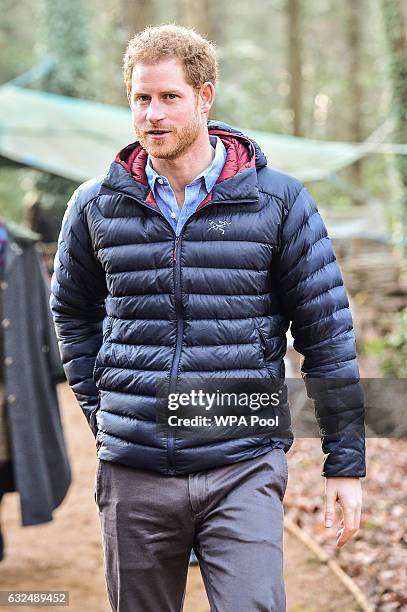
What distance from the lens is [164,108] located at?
2715 mm

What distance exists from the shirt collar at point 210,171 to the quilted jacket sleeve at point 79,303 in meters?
0.26

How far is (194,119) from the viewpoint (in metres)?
2.77

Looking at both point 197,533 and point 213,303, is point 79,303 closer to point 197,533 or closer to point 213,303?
point 213,303

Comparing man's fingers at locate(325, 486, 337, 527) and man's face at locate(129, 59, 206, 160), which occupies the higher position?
man's face at locate(129, 59, 206, 160)

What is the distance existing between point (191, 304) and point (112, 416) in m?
0.44

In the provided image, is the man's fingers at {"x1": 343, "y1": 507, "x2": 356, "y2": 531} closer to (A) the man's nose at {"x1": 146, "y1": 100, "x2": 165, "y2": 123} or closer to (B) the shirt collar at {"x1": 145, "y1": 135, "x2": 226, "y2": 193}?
(B) the shirt collar at {"x1": 145, "y1": 135, "x2": 226, "y2": 193}

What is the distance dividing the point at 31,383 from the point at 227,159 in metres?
2.74

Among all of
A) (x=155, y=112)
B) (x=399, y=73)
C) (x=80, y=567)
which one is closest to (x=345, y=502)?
(x=155, y=112)

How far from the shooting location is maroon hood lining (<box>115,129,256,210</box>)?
284 cm

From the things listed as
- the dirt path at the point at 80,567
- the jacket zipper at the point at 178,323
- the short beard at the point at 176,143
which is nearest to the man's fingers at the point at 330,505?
the jacket zipper at the point at 178,323

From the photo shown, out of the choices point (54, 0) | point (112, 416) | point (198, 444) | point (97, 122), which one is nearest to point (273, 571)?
point (198, 444)

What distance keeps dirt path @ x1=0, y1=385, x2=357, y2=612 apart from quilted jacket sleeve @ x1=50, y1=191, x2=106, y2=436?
6.74ft

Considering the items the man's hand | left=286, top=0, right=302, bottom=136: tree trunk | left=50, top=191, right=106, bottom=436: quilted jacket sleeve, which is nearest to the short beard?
left=50, top=191, right=106, bottom=436: quilted jacket sleeve

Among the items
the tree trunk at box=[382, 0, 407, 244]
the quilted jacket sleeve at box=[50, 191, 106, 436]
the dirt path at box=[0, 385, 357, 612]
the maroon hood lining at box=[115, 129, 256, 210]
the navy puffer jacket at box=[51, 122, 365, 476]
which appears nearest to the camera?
the navy puffer jacket at box=[51, 122, 365, 476]
